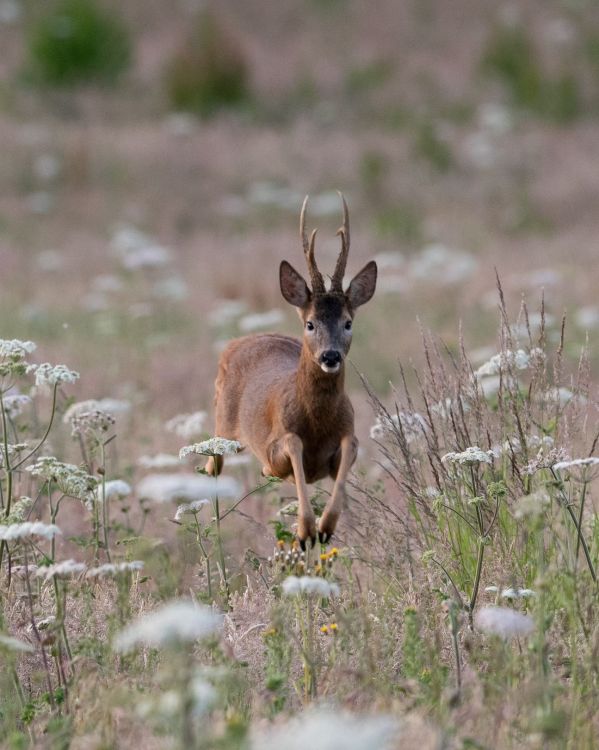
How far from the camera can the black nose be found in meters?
5.80

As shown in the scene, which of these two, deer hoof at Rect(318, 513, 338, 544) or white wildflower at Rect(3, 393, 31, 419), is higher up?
white wildflower at Rect(3, 393, 31, 419)

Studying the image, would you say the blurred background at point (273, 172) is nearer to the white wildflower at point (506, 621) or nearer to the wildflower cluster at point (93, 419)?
the wildflower cluster at point (93, 419)

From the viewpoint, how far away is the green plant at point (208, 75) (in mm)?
28781

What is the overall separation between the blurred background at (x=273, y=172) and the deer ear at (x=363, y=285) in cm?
343

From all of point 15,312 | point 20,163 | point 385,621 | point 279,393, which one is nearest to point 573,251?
point 15,312

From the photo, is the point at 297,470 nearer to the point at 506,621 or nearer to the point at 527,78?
the point at 506,621

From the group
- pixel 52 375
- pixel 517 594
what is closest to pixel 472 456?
pixel 517 594

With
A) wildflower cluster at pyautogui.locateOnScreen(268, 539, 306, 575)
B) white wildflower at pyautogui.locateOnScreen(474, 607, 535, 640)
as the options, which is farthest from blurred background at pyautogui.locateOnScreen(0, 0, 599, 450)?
white wildflower at pyautogui.locateOnScreen(474, 607, 535, 640)

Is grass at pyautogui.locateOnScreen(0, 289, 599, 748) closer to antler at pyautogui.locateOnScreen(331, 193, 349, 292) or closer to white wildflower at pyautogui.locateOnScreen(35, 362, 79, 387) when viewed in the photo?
white wildflower at pyautogui.locateOnScreen(35, 362, 79, 387)

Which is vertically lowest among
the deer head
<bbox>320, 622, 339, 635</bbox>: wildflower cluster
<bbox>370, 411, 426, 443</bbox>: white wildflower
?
<bbox>320, 622, 339, 635</bbox>: wildflower cluster

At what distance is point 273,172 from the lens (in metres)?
24.8

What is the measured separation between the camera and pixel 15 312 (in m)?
15.0

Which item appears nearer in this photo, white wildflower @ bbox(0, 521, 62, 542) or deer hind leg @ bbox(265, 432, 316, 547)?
white wildflower @ bbox(0, 521, 62, 542)

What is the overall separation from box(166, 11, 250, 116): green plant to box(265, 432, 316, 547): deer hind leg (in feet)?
75.5
